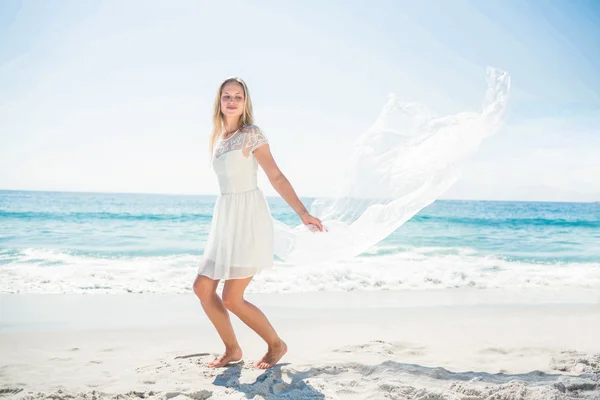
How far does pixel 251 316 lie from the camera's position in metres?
3.46

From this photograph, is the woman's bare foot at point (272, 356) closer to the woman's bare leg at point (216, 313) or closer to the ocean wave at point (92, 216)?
the woman's bare leg at point (216, 313)

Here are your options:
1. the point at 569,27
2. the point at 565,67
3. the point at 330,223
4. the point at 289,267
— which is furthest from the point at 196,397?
the point at 565,67

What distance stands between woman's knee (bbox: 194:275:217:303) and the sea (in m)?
3.68

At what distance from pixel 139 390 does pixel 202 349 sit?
1071mm

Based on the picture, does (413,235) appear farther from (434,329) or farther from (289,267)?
(434,329)

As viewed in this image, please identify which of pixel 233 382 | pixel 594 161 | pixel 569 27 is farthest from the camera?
pixel 594 161

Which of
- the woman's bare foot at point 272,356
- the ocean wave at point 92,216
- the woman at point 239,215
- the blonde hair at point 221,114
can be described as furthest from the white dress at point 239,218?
the ocean wave at point 92,216

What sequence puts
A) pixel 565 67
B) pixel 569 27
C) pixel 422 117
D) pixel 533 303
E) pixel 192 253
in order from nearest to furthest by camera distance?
pixel 422 117 < pixel 533 303 < pixel 569 27 < pixel 192 253 < pixel 565 67

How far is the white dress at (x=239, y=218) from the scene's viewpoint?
11.0 ft

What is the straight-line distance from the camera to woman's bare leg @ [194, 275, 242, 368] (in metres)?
3.42

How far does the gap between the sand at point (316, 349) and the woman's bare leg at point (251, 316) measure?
0.11 metres

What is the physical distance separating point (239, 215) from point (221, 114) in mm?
696

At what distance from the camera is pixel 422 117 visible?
3998mm

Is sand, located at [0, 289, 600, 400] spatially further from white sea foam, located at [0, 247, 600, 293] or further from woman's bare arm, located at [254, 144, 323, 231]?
woman's bare arm, located at [254, 144, 323, 231]
